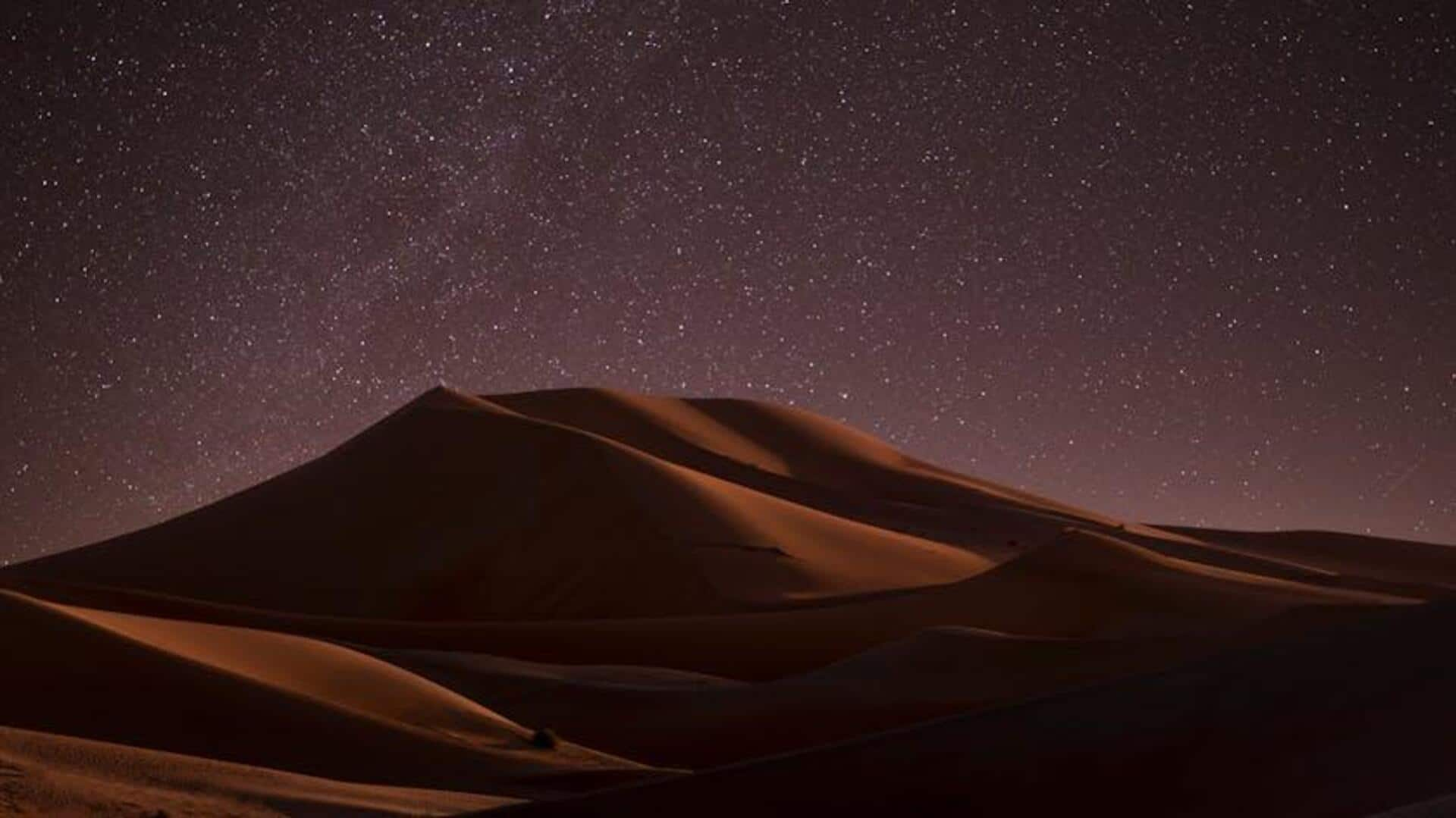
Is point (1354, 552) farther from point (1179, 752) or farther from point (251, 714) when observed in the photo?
point (1179, 752)

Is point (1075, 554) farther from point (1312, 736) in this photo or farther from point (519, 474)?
point (1312, 736)

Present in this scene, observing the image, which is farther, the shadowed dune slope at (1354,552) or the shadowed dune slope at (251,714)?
the shadowed dune slope at (1354,552)

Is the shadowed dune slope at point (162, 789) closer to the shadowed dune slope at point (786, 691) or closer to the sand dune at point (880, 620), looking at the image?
the shadowed dune slope at point (786, 691)

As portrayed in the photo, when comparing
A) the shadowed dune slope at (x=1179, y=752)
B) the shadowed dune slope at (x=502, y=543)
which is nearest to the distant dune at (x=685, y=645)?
the shadowed dune slope at (x=1179, y=752)

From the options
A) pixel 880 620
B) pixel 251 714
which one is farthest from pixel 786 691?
pixel 880 620

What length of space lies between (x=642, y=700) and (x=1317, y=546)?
46.8m

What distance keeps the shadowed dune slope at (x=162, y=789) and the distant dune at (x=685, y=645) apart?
0.17 feet

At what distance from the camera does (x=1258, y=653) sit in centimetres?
1158

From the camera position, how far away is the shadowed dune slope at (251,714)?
50.5 ft

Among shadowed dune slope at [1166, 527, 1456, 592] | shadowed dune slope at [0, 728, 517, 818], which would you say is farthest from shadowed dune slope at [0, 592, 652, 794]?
shadowed dune slope at [1166, 527, 1456, 592]

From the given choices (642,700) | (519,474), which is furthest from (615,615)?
(642,700)

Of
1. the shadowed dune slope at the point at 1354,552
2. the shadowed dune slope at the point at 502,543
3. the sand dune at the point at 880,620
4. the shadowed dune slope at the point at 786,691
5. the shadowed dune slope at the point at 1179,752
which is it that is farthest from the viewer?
the shadowed dune slope at the point at 1354,552

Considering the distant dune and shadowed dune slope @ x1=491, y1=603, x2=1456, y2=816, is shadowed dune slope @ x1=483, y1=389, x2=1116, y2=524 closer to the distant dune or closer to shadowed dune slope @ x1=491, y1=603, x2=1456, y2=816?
the distant dune

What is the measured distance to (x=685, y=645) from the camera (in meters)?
32.1
